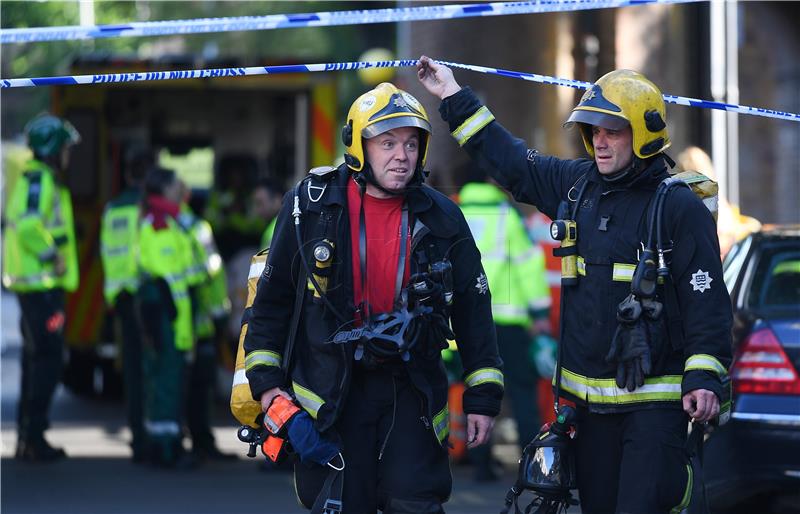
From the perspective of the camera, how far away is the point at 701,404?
15.0 feet

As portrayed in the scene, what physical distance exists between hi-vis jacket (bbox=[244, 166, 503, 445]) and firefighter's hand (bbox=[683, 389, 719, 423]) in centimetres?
66

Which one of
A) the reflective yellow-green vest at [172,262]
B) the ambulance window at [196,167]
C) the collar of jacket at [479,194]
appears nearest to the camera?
the collar of jacket at [479,194]

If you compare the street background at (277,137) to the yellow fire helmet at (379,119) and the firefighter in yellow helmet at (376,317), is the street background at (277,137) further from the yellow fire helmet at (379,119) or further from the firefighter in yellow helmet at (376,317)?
the yellow fire helmet at (379,119)

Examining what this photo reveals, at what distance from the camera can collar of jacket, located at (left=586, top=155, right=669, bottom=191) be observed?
16.0 ft

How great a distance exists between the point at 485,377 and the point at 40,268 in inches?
209

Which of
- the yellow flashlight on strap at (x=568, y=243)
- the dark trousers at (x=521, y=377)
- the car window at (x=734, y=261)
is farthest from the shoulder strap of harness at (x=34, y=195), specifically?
the yellow flashlight on strap at (x=568, y=243)

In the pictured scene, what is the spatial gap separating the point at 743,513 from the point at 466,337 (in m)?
2.94

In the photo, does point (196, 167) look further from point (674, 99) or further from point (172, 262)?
point (674, 99)

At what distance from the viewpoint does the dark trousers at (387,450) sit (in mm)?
4723

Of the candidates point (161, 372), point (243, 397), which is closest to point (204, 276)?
point (161, 372)

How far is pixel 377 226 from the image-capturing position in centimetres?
488

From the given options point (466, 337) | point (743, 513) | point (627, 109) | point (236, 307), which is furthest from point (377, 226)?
point (236, 307)

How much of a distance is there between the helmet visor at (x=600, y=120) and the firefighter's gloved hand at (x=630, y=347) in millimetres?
587

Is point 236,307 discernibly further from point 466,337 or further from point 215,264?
point 466,337
